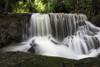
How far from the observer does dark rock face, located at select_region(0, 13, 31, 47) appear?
789 cm

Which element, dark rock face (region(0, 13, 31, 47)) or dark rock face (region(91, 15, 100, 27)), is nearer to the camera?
dark rock face (region(0, 13, 31, 47))

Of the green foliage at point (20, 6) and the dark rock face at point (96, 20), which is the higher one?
the green foliage at point (20, 6)

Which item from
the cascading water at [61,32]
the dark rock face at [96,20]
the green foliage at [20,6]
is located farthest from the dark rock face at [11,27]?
the dark rock face at [96,20]

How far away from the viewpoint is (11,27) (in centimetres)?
827

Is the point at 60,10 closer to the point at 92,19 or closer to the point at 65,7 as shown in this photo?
the point at 65,7

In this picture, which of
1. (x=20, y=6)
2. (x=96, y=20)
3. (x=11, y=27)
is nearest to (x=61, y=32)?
(x=96, y=20)

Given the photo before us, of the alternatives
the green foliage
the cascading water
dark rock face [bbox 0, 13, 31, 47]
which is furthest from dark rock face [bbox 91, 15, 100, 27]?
the green foliage

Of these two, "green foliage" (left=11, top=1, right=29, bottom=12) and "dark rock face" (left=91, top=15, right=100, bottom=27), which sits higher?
"green foliage" (left=11, top=1, right=29, bottom=12)

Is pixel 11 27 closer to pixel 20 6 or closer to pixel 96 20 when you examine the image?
pixel 20 6

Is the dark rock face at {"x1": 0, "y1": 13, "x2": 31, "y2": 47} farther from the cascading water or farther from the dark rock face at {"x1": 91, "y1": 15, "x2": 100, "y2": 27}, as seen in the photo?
the dark rock face at {"x1": 91, "y1": 15, "x2": 100, "y2": 27}

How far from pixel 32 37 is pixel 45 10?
5.49 metres

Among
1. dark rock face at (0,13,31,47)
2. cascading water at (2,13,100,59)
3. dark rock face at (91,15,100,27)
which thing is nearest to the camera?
cascading water at (2,13,100,59)

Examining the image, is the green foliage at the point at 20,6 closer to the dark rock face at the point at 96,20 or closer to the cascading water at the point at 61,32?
the cascading water at the point at 61,32

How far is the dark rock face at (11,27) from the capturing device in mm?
7891
